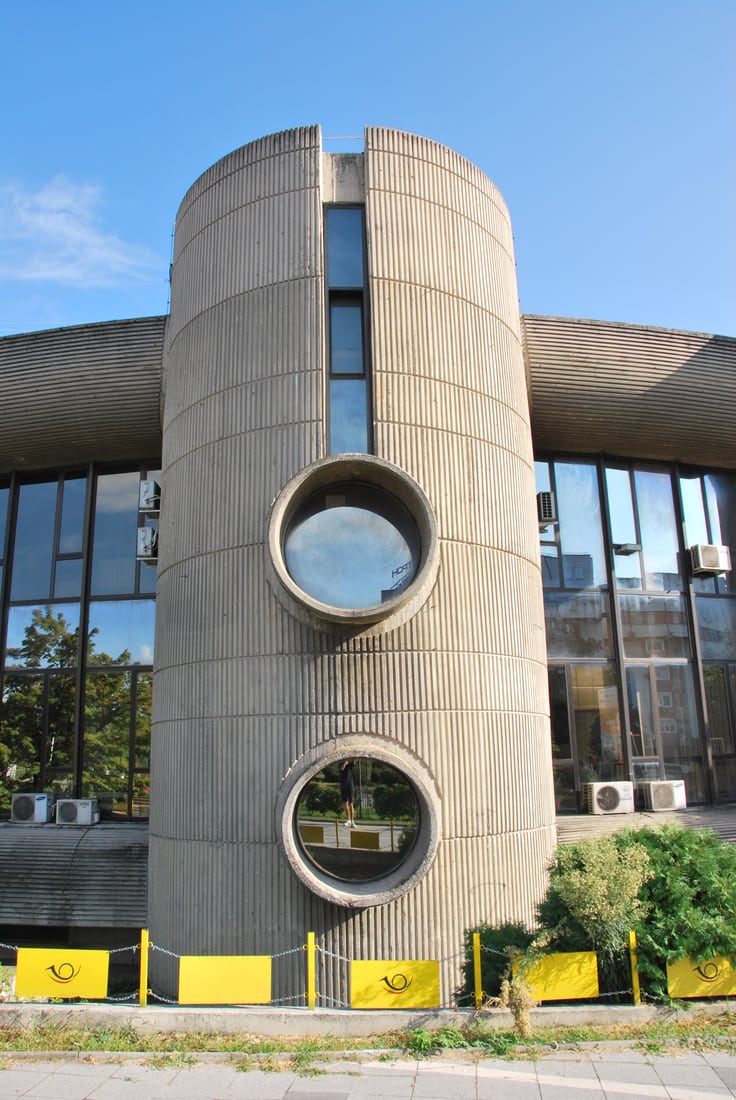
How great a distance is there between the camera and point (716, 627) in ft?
53.1

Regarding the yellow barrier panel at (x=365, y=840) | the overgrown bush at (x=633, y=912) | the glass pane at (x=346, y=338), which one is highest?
the glass pane at (x=346, y=338)

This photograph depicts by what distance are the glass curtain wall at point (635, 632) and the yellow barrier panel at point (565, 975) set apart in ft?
23.4

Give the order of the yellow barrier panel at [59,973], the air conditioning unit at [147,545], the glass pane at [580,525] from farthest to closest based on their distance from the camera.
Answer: the glass pane at [580,525] < the air conditioning unit at [147,545] < the yellow barrier panel at [59,973]

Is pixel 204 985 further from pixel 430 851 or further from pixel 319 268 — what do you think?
pixel 319 268

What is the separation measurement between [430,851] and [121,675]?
8531mm

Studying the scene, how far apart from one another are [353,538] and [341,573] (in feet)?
1.61

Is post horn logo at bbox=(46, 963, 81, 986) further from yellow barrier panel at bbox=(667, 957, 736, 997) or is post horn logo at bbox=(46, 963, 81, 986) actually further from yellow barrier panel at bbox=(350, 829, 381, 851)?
yellow barrier panel at bbox=(667, 957, 736, 997)

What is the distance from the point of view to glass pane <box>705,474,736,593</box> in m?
16.5

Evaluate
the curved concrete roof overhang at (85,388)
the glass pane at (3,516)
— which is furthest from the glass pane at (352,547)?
the glass pane at (3,516)

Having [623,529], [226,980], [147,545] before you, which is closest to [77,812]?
[147,545]

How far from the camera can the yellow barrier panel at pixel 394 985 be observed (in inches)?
285

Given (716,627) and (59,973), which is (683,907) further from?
(716,627)

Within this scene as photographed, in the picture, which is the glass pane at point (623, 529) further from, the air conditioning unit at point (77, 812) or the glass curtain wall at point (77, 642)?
the air conditioning unit at point (77, 812)

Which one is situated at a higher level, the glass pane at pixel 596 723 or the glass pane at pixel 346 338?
the glass pane at pixel 346 338
